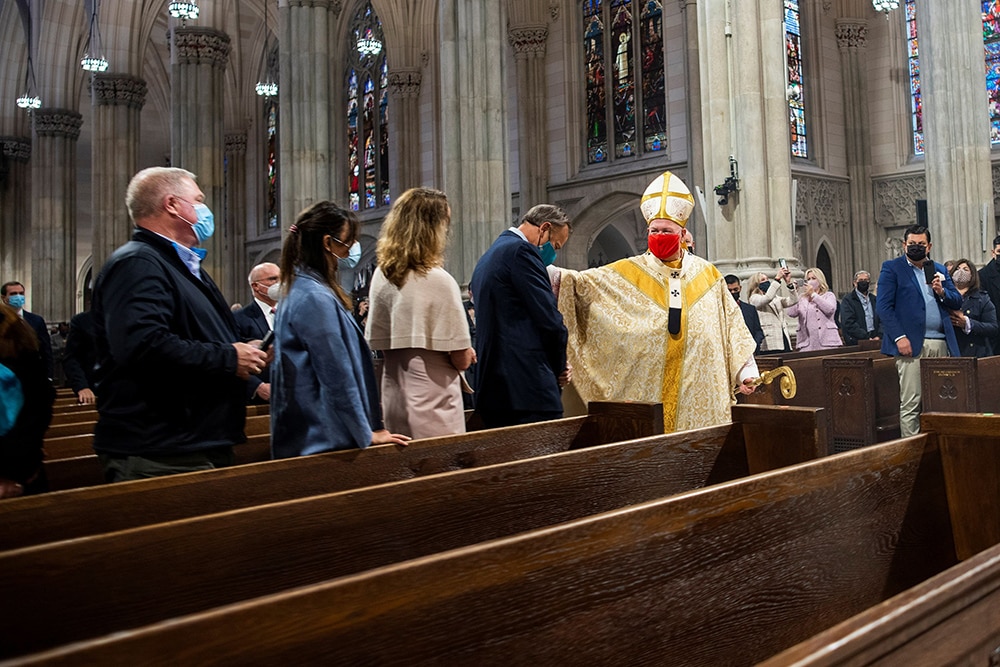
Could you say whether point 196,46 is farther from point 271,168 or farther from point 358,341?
point 358,341

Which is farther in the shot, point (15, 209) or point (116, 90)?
point (15, 209)

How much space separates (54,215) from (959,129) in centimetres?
1902

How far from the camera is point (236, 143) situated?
92.5ft

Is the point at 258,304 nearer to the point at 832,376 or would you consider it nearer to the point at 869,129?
the point at 832,376

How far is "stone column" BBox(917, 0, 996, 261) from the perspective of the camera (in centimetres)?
1194

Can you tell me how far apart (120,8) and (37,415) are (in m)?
18.8

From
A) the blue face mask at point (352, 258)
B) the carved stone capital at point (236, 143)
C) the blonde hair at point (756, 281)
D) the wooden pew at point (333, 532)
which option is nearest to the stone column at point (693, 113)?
the blonde hair at point (756, 281)

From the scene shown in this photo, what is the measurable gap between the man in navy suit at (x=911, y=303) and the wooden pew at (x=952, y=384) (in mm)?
190

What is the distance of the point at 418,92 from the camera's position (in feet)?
74.2

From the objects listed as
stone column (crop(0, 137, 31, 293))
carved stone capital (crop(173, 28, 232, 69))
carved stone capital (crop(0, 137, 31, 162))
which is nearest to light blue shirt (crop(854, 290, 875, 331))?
carved stone capital (crop(173, 28, 232, 69))

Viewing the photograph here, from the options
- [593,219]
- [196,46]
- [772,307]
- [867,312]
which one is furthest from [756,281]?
[196,46]

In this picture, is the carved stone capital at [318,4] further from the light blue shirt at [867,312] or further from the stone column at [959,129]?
the light blue shirt at [867,312]

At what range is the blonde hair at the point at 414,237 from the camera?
3.37 m

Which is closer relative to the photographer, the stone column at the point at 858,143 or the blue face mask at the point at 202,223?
the blue face mask at the point at 202,223
